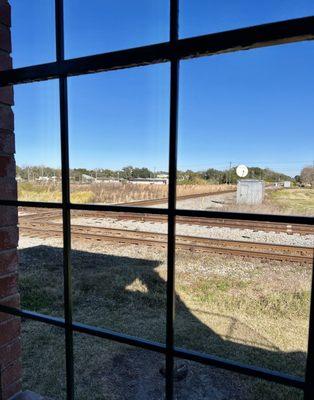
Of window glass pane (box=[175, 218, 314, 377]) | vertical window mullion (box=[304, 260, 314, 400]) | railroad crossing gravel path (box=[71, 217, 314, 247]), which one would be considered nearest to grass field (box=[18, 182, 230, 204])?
railroad crossing gravel path (box=[71, 217, 314, 247])

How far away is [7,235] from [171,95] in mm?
1001

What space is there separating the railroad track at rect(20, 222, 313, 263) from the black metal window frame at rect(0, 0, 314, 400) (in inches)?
254

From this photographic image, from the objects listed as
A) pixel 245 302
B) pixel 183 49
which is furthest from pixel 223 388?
pixel 183 49

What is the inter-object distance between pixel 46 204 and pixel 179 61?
0.77 meters

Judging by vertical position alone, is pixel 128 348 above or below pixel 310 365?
below

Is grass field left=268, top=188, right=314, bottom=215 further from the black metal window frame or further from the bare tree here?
the black metal window frame

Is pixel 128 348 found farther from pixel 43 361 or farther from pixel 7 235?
pixel 7 235

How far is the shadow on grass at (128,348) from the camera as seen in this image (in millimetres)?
2777

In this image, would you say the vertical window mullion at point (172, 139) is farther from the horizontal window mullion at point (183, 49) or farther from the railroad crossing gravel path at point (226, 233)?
the railroad crossing gravel path at point (226, 233)

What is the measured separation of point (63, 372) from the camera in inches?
118

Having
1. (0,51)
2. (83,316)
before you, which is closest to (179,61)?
(0,51)

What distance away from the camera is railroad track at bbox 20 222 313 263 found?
7.15 metres

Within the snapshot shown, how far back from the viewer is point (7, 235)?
147cm

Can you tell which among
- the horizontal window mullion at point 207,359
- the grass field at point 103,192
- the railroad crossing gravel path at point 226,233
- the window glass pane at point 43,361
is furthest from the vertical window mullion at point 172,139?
the grass field at point 103,192
